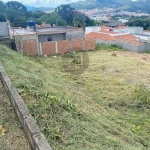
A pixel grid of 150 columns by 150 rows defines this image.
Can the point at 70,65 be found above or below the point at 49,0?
below

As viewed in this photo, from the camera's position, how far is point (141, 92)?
22.6 feet

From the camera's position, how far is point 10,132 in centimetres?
280

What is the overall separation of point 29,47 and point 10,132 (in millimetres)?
11259

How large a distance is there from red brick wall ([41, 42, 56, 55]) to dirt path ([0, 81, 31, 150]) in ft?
35.3

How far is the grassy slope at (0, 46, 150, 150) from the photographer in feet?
9.22

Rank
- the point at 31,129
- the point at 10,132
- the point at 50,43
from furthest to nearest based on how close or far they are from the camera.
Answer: the point at 50,43
the point at 10,132
the point at 31,129

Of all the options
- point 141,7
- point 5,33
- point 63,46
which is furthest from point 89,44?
point 141,7

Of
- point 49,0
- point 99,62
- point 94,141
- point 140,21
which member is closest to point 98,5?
point 49,0

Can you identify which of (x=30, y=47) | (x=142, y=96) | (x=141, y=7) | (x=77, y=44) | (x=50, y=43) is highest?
(x=141, y=7)

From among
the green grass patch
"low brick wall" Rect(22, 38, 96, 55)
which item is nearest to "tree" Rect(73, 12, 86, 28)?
the green grass patch

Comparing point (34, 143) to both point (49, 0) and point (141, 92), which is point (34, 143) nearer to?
point (141, 92)

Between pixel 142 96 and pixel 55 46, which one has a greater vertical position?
pixel 55 46

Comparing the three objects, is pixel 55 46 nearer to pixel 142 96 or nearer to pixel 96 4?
pixel 142 96

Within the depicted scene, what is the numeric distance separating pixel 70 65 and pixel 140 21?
3486 centimetres
